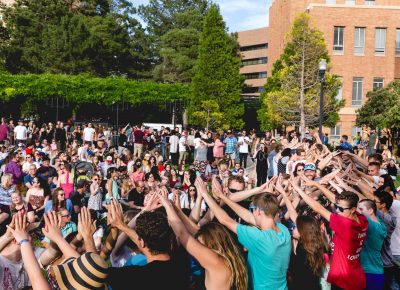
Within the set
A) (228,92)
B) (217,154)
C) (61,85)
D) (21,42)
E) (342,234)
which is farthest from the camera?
(21,42)

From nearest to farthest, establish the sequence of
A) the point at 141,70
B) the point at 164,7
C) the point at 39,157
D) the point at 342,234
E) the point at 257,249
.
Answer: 1. the point at 257,249
2. the point at 342,234
3. the point at 39,157
4. the point at 141,70
5. the point at 164,7

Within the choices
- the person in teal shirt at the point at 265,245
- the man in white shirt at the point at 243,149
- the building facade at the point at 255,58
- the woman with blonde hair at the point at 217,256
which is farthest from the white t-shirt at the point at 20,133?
the building facade at the point at 255,58

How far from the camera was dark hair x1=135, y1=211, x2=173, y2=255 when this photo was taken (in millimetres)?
3867

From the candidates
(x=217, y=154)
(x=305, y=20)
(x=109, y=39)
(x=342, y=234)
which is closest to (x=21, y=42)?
(x=109, y=39)

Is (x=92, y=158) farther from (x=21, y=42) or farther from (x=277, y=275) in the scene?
(x=21, y=42)

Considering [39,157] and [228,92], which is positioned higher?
[228,92]

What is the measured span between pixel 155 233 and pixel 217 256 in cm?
49

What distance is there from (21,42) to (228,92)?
66.4 ft

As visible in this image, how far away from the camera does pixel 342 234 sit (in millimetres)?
5219

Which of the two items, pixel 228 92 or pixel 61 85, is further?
pixel 228 92

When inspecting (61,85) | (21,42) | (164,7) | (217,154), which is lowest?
(217,154)

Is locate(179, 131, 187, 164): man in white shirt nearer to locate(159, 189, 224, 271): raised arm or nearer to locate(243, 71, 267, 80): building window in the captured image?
locate(159, 189, 224, 271): raised arm

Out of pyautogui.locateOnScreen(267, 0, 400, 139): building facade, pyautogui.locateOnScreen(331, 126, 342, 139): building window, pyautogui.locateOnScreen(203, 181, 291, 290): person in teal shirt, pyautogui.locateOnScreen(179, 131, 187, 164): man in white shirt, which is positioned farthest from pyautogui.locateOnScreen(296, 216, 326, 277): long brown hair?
pyautogui.locateOnScreen(331, 126, 342, 139): building window

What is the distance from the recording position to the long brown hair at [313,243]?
17.0 feet
